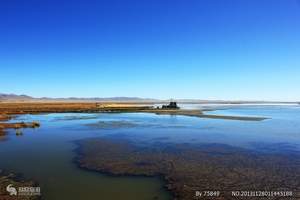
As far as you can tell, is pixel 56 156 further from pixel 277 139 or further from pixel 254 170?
pixel 277 139

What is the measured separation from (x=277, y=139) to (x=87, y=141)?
1640cm

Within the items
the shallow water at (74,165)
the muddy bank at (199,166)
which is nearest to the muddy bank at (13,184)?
the shallow water at (74,165)

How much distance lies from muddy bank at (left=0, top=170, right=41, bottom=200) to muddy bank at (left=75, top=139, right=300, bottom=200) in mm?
3078

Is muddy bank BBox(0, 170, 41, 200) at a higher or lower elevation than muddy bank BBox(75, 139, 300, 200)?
lower

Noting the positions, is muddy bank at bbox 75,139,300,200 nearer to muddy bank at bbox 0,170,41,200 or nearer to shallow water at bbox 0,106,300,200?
shallow water at bbox 0,106,300,200

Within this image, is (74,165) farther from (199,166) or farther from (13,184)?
(199,166)

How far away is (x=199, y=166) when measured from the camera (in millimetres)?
12641

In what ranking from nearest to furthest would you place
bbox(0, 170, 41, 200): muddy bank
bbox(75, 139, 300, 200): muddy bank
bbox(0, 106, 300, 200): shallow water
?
bbox(0, 170, 41, 200): muddy bank → bbox(0, 106, 300, 200): shallow water → bbox(75, 139, 300, 200): muddy bank

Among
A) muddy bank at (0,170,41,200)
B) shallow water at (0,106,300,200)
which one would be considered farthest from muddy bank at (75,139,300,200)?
muddy bank at (0,170,41,200)

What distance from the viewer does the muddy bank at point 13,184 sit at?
8.76 m

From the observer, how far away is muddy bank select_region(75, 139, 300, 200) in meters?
9.91

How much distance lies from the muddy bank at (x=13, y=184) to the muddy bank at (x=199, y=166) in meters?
3.08

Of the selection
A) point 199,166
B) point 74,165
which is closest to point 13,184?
point 74,165

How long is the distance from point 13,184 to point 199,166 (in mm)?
8937
